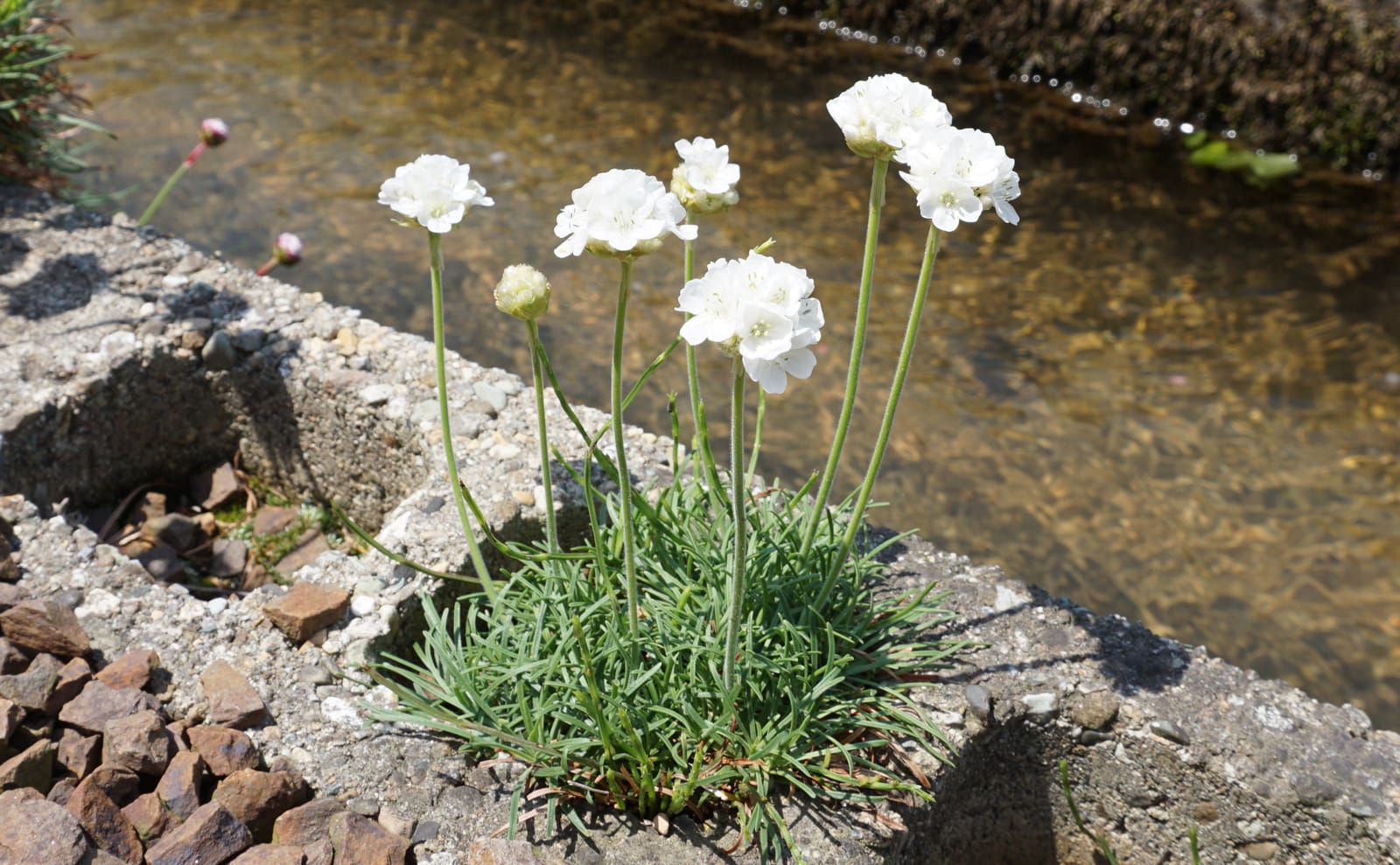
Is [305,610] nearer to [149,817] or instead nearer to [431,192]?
[149,817]

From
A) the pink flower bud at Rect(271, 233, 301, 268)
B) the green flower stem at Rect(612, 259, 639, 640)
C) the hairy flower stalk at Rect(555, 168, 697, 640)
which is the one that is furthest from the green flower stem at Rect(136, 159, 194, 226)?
the hairy flower stalk at Rect(555, 168, 697, 640)

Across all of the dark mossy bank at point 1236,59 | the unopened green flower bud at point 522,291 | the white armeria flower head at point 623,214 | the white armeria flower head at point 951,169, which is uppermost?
the white armeria flower head at point 951,169

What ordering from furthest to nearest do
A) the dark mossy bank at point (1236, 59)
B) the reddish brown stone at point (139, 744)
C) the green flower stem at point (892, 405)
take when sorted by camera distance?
the dark mossy bank at point (1236, 59) → the reddish brown stone at point (139, 744) → the green flower stem at point (892, 405)

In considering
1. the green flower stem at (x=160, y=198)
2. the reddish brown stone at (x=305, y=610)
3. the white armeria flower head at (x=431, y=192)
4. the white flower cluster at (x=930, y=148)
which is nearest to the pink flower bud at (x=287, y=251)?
the green flower stem at (x=160, y=198)

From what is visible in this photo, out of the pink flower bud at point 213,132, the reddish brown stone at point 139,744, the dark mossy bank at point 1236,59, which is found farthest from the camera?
the dark mossy bank at point 1236,59

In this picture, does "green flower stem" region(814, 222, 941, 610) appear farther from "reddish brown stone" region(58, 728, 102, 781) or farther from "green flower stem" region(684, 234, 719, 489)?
"reddish brown stone" region(58, 728, 102, 781)

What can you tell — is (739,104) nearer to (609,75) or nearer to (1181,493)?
(609,75)

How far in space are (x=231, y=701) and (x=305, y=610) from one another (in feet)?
0.74

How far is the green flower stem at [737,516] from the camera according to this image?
1.50 metres

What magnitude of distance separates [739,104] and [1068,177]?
5.85 ft

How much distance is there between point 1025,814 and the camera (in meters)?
2.31

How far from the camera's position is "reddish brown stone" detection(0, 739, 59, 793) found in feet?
5.87

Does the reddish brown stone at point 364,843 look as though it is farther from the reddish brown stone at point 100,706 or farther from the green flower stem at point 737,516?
the green flower stem at point 737,516

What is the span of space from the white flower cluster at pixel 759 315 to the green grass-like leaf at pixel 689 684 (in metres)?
0.63
